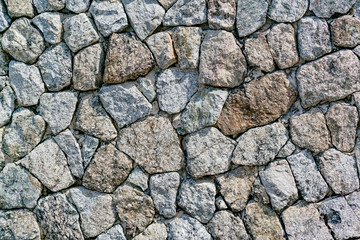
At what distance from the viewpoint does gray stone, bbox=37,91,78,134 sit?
2.50 metres

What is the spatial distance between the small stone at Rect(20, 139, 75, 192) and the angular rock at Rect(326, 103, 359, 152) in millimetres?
1764

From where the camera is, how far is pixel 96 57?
2469 mm

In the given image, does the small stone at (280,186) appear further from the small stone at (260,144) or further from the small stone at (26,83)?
the small stone at (26,83)

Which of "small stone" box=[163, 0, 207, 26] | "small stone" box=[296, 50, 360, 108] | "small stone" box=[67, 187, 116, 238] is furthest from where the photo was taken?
"small stone" box=[67, 187, 116, 238]

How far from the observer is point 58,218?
2.52 m

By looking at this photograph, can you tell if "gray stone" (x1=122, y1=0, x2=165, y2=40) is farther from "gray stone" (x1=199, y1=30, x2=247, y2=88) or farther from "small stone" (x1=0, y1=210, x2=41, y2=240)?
"small stone" (x1=0, y1=210, x2=41, y2=240)

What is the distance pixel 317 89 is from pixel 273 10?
0.58 m

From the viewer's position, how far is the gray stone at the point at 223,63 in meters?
2.34

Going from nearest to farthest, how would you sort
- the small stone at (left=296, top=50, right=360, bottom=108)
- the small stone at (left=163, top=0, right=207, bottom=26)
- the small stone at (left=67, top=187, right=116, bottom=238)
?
1. the small stone at (left=296, top=50, right=360, bottom=108)
2. the small stone at (left=163, top=0, right=207, bottom=26)
3. the small stone at (left=67, top=187, right=116, bottom=238)

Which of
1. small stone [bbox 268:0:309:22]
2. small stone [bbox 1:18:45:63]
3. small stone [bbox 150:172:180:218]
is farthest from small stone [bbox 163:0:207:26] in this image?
small stone [bbox 150:172:180:218]

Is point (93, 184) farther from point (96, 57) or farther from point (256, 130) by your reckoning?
point (256, 130)

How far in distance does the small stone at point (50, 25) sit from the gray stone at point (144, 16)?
Result: 507 millimetres

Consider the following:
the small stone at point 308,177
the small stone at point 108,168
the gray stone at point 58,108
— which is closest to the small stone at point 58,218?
the small stone at point 108,168

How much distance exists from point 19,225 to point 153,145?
3.64 feet
